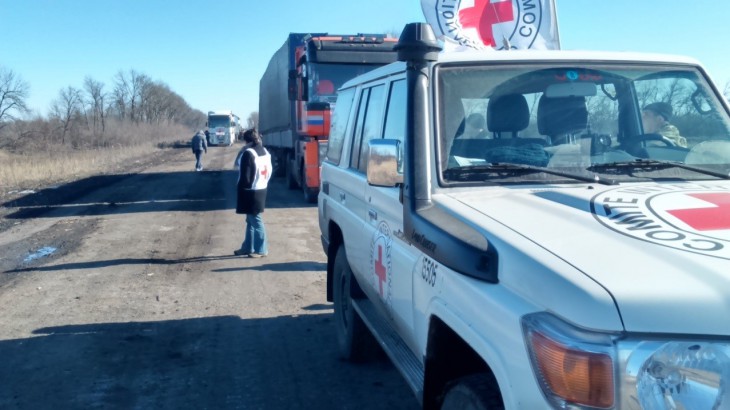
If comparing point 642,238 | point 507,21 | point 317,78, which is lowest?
point 642,238

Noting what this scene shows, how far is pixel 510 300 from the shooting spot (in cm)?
229

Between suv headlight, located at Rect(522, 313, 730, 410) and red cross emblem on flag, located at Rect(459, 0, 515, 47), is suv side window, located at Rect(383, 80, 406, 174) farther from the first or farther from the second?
suv headlight, located at Rect(522, 313, 730, 410)

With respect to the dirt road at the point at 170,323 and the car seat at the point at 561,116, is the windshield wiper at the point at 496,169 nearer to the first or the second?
the car seat at the point at 561,116

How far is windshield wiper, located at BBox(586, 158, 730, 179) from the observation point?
3309 mm

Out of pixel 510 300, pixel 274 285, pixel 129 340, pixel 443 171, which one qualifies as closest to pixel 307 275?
pixel 274 285

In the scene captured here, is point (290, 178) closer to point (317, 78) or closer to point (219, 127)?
point (317, 78)

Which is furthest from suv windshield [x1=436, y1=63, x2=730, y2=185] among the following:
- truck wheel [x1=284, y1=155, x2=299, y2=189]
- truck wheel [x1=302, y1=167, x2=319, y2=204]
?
truck wheel [x1=284, y1=155, x2=299, y2=189]

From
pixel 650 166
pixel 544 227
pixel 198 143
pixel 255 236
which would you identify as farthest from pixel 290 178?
pixel 544 227

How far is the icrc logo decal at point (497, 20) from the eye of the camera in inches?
213

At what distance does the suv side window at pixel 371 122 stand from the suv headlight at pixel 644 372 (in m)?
2.60

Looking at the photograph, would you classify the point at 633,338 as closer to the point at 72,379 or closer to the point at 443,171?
the point at 443,171

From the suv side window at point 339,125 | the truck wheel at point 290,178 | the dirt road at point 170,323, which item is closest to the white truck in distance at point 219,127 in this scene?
the truck wheel at point 290,178

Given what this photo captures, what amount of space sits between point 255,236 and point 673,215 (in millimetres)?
7825

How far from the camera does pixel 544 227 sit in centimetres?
258
